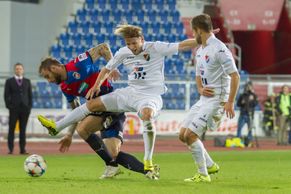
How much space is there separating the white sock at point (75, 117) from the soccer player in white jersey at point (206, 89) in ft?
4.35

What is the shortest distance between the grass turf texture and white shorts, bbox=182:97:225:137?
2.33ft

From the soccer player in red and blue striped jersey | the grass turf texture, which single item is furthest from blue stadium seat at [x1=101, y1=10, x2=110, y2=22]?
the soccer player in red and blue striped jersey

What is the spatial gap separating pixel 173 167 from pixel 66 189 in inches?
212

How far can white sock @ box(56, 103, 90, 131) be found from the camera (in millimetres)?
12453

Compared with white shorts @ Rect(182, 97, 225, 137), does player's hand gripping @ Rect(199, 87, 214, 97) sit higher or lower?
higher

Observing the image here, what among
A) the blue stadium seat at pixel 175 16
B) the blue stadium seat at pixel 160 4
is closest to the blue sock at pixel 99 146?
the blue stadium seat at pixel 175 16

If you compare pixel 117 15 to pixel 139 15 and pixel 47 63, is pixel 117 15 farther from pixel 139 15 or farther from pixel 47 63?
pixel 47 63

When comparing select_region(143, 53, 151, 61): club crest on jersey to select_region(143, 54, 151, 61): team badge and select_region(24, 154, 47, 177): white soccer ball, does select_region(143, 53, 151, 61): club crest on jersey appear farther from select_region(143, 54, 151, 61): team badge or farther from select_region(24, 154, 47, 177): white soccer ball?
select_region(24, 154, 47, 177): white soccer ball

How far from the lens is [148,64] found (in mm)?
12281

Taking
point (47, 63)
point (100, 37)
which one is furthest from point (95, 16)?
point (47, 63)

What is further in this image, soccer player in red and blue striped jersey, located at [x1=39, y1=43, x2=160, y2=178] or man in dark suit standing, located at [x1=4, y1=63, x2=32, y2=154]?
man in dark suit standing, located at [x1=4, y1=63, x2=32, y2=154]

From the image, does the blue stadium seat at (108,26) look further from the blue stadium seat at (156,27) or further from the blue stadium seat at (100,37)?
the blue stadium seat at (156,27)

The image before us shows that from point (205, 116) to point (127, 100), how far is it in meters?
1.06

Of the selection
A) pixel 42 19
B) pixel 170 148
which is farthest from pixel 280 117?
pixel 42 19
